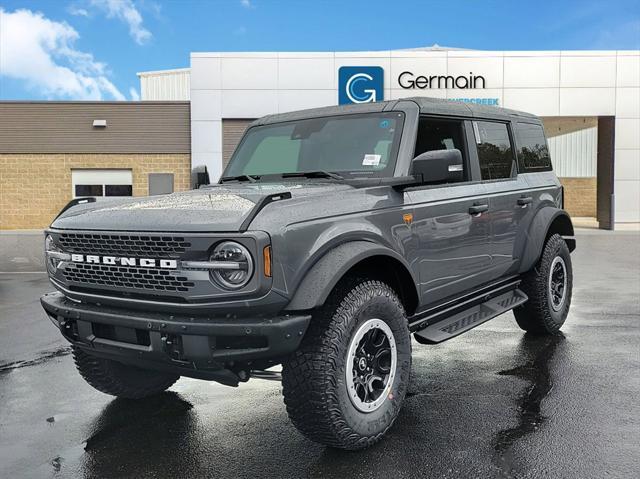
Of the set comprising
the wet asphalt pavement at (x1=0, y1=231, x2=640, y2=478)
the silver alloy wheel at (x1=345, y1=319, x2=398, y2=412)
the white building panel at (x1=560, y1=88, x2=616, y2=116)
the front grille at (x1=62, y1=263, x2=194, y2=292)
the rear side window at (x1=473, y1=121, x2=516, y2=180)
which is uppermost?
the white building panel at (x1=560, y1=88, x2=616, y2=116)

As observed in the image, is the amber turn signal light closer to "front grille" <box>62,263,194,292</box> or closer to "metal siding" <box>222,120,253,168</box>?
"front grille" <box>62,263,194,292</box>

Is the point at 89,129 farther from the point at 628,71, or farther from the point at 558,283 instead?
the point at 558,283

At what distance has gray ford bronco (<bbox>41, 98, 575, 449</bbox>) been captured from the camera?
3.18 m

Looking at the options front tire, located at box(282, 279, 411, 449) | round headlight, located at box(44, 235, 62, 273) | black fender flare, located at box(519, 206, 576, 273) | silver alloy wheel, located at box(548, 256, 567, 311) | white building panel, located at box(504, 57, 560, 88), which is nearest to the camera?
front tire, located at box(282, 279, 411, 449)

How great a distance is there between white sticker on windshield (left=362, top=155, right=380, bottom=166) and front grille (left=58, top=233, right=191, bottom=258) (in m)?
1.56

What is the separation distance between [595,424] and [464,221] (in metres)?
1.59

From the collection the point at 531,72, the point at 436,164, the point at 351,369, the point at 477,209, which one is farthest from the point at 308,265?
the point at 531,72

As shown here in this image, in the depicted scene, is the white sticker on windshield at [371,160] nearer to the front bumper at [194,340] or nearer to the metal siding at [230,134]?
the front bumper at [194,340]

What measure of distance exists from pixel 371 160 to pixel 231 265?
1.56 meters

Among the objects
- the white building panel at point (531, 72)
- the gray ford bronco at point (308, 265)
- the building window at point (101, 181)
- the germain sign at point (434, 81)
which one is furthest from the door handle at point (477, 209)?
the building window at point (101, 181)

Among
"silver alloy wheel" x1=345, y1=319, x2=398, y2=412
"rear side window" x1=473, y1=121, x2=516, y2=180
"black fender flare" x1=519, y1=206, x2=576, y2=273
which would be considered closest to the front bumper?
"silver alloy wheel" x1=345, y1=319, x2=398, y2=412

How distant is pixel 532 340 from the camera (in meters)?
6.19

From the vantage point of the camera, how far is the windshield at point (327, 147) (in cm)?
432

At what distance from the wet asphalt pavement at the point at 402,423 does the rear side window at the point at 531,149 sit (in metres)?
1.67
